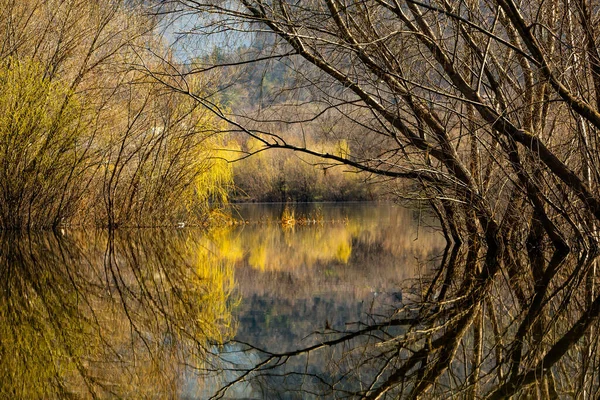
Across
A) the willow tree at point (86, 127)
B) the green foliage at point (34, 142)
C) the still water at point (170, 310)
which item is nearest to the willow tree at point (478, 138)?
the still water at point (170, 310)

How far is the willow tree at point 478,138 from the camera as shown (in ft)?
8.43

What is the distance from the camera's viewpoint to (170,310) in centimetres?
370

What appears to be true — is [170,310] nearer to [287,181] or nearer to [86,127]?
[86,127]

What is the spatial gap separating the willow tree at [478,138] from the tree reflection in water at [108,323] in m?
0.77

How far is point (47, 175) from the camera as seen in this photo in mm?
10812

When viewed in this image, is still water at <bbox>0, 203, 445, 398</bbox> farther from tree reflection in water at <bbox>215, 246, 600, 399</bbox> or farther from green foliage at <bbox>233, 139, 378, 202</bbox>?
green foliage at <bbox>233, 139, 378, 202</bbox>

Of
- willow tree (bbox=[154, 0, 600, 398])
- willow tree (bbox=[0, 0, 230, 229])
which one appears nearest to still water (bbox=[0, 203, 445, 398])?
willow tree (bbox=[154, 0, 600, 398])

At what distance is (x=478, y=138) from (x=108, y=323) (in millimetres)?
3062

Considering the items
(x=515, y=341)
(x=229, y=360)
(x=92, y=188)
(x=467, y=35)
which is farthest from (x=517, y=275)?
(x=92, y=188)

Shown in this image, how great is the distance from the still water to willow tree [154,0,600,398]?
0.48 meters

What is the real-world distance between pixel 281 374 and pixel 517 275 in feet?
9.69

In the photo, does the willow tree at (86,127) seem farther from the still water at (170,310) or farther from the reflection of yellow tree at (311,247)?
the still water at (170,310)

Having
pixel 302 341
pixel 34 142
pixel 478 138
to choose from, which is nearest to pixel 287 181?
pixel 34 142

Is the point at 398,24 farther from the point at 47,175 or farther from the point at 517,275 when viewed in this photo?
the point at 47,175
